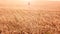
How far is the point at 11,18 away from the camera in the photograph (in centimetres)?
121

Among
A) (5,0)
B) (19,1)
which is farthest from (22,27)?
(5,0)

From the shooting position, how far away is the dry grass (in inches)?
41.0

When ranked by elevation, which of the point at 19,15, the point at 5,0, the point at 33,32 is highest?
the point at 5,0

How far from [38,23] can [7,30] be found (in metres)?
0.33

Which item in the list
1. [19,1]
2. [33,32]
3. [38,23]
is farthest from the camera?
[19,1]

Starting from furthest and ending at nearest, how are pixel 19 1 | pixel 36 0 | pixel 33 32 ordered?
pixel 36 0, pixel 19 1, pixel 33 32

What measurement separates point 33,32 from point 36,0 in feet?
3.56

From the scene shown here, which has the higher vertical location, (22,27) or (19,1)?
(19,1)

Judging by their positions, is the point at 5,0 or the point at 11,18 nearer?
the point at 11,18

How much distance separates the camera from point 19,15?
1.29 m

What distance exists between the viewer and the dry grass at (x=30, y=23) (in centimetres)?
104

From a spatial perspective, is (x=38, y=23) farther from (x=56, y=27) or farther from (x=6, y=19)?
(x=6, y=19)

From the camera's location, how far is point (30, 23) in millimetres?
1148

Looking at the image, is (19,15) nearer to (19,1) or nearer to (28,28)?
(28,28)
